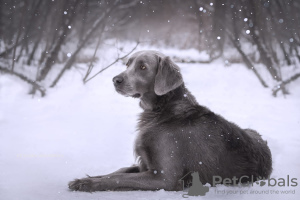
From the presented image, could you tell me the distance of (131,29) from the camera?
10859 millimetres

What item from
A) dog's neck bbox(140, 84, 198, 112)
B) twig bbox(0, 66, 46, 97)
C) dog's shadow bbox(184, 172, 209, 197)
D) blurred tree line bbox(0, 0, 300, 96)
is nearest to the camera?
dog's shadow bbox(184, 172, 209, 197)

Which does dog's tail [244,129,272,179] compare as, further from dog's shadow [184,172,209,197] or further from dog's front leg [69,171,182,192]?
dog's front leg [69,171,182,192]

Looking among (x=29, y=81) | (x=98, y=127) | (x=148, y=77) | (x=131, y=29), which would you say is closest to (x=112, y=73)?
(x=131, y=29)

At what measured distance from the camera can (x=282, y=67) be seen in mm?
11094

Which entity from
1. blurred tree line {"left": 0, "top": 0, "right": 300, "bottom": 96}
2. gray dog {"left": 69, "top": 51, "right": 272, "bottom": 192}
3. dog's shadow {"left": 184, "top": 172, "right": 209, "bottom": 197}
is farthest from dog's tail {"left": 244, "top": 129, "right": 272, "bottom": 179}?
blurred tree line {"left": 0, "top": 0, "right": 300, "bottom": 96}

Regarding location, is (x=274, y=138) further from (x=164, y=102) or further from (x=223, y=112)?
(x=164, y=102)

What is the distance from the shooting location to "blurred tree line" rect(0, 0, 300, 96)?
367 inches

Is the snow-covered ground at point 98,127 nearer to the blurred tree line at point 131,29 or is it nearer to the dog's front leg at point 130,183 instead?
the dog's front leg at point 130,183

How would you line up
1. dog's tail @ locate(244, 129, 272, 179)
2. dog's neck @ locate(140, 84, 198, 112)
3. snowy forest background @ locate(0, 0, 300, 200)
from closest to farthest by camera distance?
dog's tail @ locate(244, 129, 272, 179), dog's neck @ locate(140, 84, 198, 112), snowy forest background @ locate(0, 0, 300, 200)

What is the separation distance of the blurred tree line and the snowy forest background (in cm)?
4

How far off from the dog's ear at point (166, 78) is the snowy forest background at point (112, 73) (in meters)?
0.71

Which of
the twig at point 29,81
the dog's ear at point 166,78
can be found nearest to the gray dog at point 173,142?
the dog's ear at point 166,78

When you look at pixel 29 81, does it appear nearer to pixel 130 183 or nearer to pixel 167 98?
pixel 167 98

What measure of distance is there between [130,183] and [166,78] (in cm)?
134
